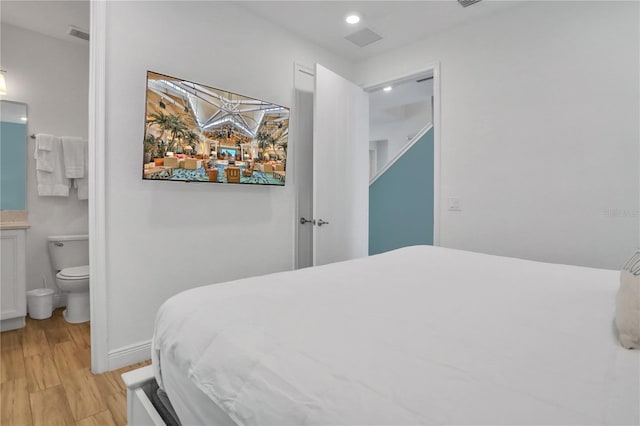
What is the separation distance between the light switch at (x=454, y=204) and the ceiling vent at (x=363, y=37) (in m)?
1.69

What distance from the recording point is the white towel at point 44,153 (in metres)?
3.06

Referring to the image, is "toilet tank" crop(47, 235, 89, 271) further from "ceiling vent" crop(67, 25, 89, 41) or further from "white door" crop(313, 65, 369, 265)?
"white door" crop(313, 65, 369, 265)

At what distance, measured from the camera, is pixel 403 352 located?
0.70 m

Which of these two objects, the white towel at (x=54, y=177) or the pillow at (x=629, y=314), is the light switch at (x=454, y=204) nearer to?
the pillow at (x=629, y=314)

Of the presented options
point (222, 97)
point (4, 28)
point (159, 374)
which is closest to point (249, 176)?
point (222, 97)

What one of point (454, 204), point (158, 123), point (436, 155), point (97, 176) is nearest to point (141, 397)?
point (97, 176)

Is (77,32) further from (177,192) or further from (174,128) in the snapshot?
(177,192)

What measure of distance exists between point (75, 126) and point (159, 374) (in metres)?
3.40

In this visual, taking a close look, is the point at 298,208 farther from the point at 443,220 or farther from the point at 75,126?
the point at 75,126

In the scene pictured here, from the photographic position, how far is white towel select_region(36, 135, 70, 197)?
10.2 feet

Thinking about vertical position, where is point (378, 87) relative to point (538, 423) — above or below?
above

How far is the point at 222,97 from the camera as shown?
2.40 m

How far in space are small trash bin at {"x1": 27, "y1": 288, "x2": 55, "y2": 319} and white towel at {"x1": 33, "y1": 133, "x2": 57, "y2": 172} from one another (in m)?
1.18

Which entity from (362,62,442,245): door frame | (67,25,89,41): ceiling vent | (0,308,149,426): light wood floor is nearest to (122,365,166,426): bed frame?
(0,308,149,426): light wood floor
